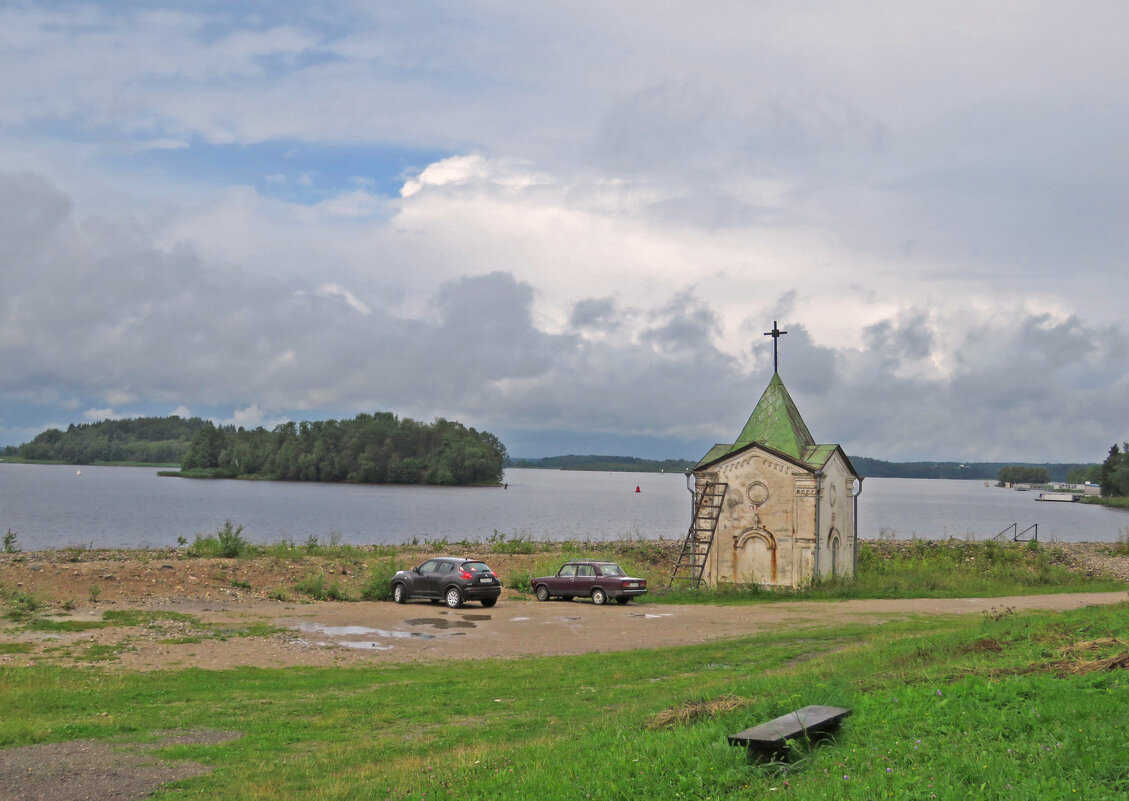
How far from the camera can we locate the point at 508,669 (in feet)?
53.2

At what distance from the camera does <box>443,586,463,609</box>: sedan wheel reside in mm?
27359

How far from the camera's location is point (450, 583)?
90.2ft

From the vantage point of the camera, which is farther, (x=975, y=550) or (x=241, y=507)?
(x=241, y=507)

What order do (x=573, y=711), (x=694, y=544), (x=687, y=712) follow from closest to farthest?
(x=687, y=712)
(x=573, y=711)
(x=694, y=544)

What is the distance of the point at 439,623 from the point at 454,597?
352 centimetres

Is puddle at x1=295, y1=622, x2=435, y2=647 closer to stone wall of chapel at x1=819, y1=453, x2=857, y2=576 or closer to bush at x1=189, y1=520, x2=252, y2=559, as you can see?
bush at x1=189, y1=520, x2=252, y2=559

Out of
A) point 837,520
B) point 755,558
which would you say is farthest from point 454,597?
point 837,520

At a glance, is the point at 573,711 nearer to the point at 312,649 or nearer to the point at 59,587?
the point at 312,649

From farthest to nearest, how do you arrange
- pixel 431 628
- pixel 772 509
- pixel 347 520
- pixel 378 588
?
pixel 347 520
pixel 772 509
pixel 378 588
pixel 431 628

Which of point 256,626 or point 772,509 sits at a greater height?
point 772,509

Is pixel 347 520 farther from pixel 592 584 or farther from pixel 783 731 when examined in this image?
pixel 783 731

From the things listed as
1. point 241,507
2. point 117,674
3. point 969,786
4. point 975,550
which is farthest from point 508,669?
point 241,507

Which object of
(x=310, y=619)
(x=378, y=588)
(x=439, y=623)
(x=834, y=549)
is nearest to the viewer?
(x=439, y=623)

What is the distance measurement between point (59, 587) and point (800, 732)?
24.7 m
